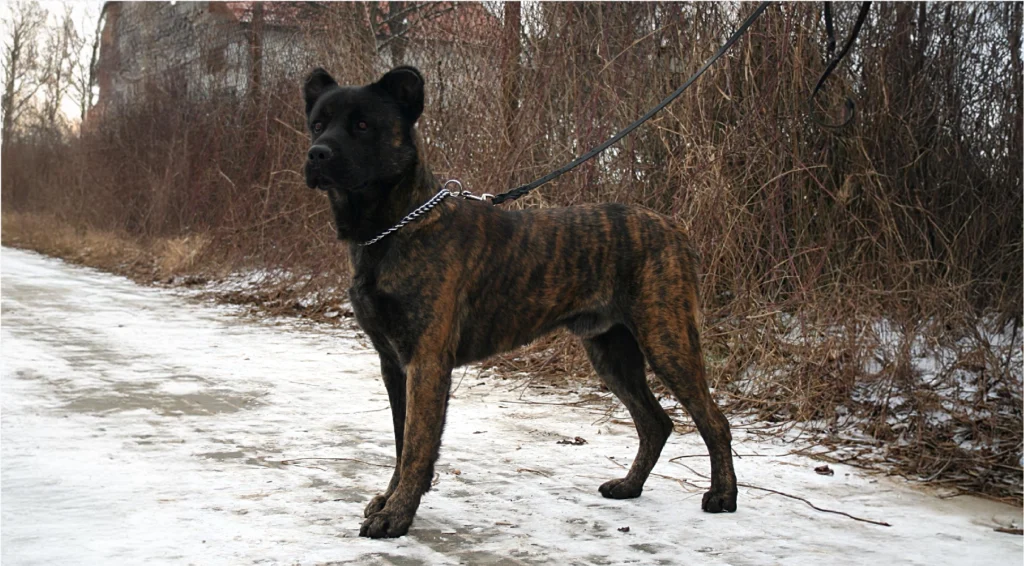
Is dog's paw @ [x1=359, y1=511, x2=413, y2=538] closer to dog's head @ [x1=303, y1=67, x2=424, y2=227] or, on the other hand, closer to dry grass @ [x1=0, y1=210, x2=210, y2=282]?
dog's head @ [x1=303, y1=67, x2=424, y2=227]

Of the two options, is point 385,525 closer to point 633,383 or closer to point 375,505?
point 375,505

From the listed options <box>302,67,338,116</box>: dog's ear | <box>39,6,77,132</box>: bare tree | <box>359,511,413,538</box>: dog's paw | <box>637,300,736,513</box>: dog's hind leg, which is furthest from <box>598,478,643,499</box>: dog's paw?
<box>39,6,77,132</box>: bare tree

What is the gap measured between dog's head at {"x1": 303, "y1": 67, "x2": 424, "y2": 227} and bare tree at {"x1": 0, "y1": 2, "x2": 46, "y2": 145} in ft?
117

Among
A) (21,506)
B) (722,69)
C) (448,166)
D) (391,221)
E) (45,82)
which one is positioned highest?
(45,82)

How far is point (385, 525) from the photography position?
334cm

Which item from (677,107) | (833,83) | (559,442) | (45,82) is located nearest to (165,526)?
(559,442)

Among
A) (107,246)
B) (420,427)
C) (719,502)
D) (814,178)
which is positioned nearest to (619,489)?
(719,502)

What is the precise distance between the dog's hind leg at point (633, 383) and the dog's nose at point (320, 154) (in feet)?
5.17

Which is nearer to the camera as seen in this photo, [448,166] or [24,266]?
[448,166]

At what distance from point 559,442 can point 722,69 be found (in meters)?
3.22

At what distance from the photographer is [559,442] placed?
4.93 meters

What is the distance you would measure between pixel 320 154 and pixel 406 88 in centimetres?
50

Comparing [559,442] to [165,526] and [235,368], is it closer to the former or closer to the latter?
[165,526]

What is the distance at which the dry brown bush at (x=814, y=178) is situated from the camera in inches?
208
